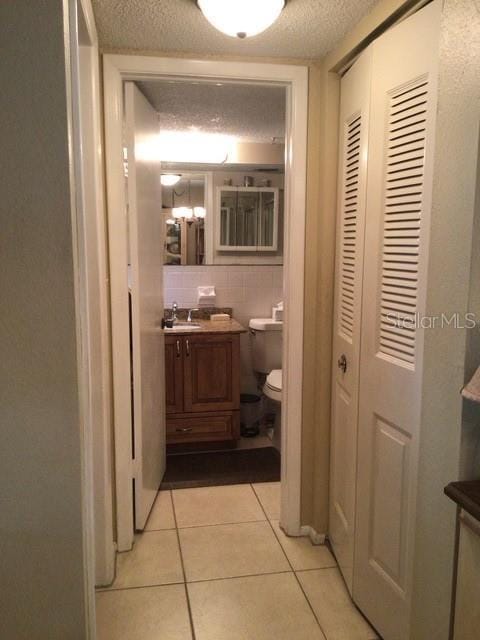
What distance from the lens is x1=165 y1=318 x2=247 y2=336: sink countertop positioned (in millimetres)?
3066

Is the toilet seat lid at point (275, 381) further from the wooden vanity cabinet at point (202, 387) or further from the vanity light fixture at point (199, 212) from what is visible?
the vanity light fixture at point (199, 212)

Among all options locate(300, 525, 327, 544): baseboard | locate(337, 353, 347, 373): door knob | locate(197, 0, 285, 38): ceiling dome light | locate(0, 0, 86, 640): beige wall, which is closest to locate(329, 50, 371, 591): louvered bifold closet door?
locate(337, 353, 347, 373): door knob

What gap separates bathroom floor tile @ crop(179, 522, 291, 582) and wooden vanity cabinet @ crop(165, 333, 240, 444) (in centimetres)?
89

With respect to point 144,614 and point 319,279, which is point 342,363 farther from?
point 144,614

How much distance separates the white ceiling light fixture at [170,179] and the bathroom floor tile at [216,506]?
84.5 inches

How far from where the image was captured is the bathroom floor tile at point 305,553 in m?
2.04

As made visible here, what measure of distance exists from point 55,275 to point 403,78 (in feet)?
3.78

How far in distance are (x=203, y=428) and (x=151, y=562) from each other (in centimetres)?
117

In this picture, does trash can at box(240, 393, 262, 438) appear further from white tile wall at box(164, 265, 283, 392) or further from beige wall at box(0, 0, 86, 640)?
beige wall at box(0, 0, 86, 640)

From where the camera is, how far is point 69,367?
1.04m

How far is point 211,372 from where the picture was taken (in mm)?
3141

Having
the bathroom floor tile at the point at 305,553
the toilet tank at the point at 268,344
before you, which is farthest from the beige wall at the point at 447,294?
the toilet tank at the point at 268,344

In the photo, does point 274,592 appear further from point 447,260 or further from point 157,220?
point 157,220

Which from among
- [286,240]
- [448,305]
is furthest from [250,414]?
[448,305]
